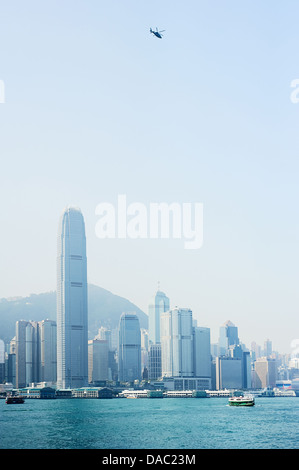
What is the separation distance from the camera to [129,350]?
17762 cm

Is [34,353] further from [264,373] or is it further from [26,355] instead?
[264,373]

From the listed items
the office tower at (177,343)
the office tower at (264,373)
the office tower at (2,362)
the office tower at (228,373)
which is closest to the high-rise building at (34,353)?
the office tower at (2,362)

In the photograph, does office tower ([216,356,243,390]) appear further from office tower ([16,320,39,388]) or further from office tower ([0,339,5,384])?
office tower ([0,339,5,384])

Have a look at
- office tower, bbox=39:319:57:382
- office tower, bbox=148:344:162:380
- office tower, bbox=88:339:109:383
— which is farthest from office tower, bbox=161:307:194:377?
office tower, bbox=39:319:57:382

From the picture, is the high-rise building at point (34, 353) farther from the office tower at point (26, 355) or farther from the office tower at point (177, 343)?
the office tower at point (177, 343)

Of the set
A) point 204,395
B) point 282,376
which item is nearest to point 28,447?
point 204,395

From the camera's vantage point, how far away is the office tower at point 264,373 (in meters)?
167

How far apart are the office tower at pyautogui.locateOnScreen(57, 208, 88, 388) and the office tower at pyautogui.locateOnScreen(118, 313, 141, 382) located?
10.7 meters

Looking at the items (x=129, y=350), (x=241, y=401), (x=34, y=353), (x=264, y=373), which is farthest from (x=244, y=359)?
(x=241, y=401)

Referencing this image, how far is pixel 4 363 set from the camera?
17025 cm

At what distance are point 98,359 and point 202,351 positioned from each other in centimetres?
2589

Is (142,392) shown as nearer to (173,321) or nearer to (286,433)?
(173,321)
